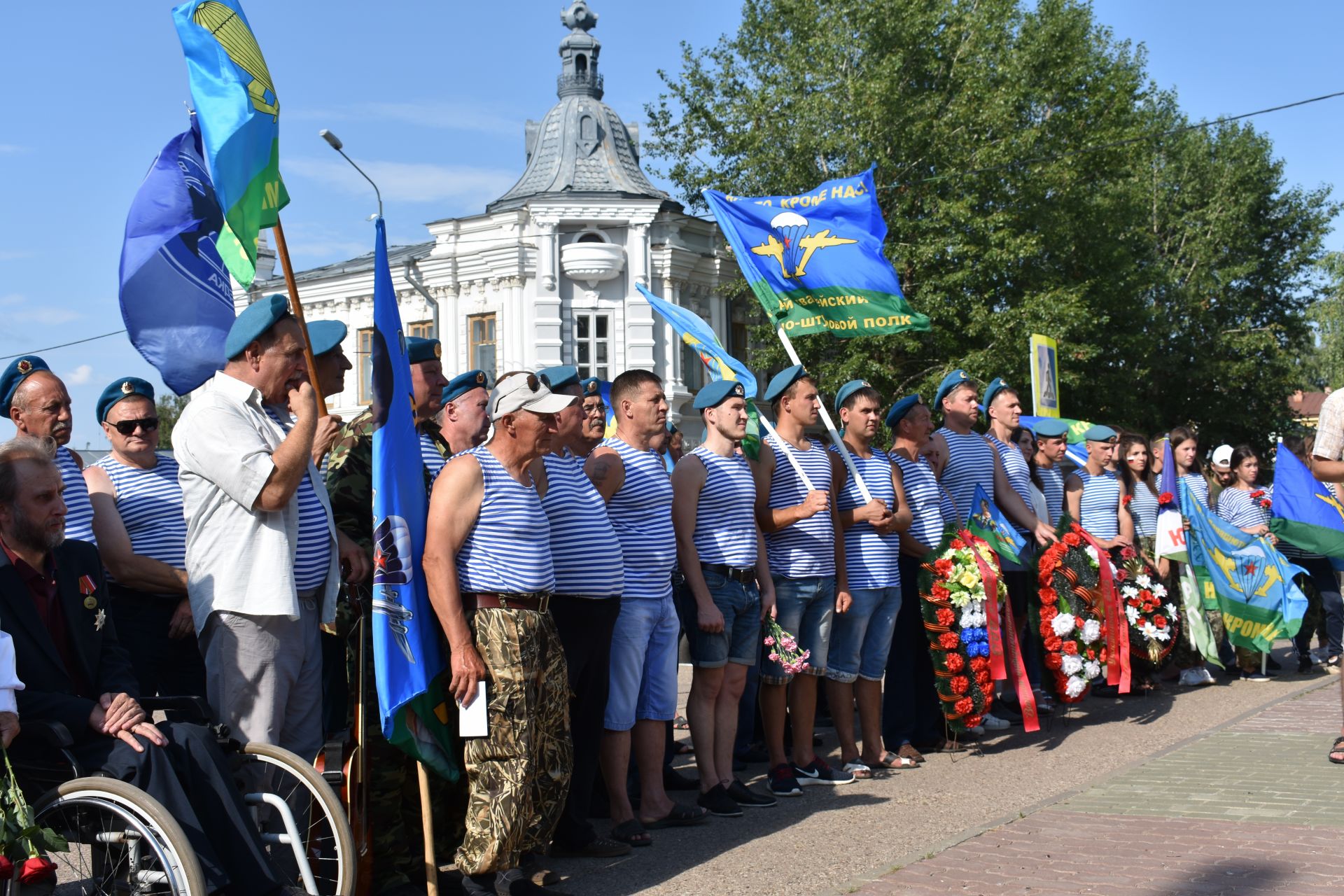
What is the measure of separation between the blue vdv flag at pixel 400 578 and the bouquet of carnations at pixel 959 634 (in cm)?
399

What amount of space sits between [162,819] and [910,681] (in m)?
5.48

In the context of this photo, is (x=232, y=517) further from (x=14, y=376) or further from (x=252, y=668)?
(x=14, y=376)

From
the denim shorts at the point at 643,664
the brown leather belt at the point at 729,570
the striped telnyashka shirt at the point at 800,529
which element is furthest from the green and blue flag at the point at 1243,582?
the denim shorts at the point at 643,664

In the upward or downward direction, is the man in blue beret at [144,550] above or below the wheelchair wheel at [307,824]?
above

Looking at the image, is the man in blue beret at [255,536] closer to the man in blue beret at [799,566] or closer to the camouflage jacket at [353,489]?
the camouflage jacket at [353,489]

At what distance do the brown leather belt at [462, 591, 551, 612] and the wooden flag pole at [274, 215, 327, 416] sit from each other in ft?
3.16

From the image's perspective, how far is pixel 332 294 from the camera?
143 feet

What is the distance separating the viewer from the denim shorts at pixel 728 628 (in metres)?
7.21

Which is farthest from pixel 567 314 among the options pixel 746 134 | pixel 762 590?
pixel 762 590

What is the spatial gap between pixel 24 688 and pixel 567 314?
114 feet

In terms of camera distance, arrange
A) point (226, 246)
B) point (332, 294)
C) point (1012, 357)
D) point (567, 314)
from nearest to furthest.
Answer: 1. point (226, 246)
2. point (1012, 357)
3. point (567, 314)
4. point (332, 294)

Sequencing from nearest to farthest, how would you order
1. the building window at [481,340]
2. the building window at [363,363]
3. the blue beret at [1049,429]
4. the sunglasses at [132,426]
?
the sunglasses at [132,426], the blue beret at [1049,429], the building window at [481,340], the building window at [363,363]

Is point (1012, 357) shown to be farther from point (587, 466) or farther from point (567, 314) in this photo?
point (587, 466)

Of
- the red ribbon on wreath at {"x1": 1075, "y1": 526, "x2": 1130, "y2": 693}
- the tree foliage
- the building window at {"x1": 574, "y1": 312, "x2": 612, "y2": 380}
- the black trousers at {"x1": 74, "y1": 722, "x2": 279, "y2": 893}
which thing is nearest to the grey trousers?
the black trousers at {"x1": 74, "y1": 722, "x2": 279, "y2": 893}
